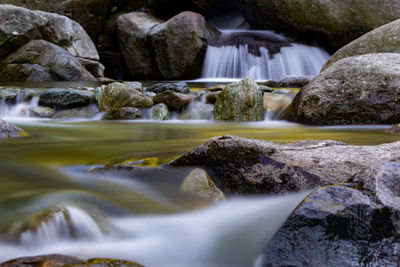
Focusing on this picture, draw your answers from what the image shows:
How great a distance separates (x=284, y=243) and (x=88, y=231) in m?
0.89

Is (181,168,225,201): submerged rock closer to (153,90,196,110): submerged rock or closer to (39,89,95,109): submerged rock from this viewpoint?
(153,90,196,110): submerged rock

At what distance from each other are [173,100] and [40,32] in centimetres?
817

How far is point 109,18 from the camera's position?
58.9 feet

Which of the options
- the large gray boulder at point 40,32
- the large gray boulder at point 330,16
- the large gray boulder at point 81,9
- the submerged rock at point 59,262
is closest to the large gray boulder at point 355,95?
Answer: the submerged rock at point 59,262

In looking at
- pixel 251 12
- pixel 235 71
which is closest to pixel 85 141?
pixel 235 71

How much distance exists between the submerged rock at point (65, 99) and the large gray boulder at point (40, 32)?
599 cm

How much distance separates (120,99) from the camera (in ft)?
24.7

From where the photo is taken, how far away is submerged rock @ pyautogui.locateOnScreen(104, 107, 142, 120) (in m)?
7.16

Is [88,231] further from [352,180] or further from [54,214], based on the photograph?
[352,180]

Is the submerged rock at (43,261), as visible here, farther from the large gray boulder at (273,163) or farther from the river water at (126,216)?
the large gray boulder at (273,163)

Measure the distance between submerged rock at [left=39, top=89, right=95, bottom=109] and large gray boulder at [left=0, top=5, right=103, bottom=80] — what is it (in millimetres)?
5991

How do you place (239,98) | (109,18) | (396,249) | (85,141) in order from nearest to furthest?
(396,249) < (85,141) < (239,98) < (109,18)

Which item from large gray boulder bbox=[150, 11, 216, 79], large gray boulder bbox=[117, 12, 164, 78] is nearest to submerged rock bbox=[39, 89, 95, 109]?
large gray boulder bbox=[150, 11, 216, 79]

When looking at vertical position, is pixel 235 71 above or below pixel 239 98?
above
